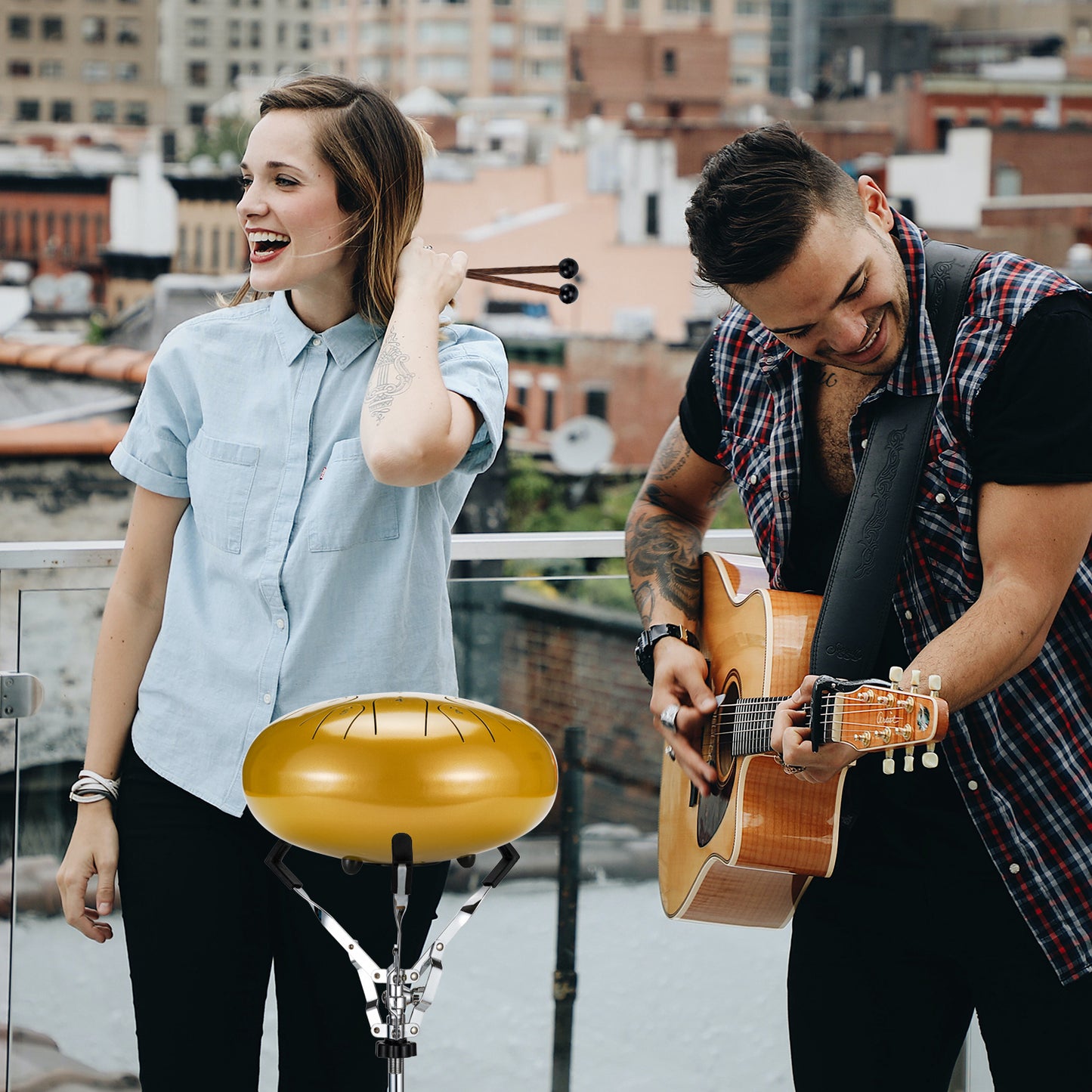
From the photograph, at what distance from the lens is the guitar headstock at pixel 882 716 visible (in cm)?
155

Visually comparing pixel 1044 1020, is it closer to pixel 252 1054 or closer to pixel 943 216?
pixel 252 1054

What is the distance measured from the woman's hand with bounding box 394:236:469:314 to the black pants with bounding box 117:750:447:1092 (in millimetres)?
671

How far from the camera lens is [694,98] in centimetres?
5950

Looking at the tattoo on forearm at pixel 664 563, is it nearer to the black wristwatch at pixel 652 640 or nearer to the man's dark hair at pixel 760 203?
the black wristwatch at pixel 652 640

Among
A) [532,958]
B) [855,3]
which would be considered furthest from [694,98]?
[532,958]

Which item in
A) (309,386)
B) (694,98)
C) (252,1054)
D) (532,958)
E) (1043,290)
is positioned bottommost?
(532,958)

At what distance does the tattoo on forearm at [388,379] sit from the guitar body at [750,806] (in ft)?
1.88

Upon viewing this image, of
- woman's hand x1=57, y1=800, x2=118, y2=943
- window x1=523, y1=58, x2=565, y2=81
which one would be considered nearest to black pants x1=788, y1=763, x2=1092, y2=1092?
woman's hand x1=57, y1=800, x2=118, y2=943

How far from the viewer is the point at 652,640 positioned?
2.20 metres

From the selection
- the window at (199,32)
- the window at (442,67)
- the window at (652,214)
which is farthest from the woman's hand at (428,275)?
the window at (199,32)

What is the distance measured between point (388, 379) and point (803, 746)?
65cm

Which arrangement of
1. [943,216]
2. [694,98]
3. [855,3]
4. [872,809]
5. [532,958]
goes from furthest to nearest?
[855,3], [694,98], [943,216], [532,958], [872,809]

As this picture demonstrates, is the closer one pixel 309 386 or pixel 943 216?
pixel 309 386

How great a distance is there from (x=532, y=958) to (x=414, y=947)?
0.92m
